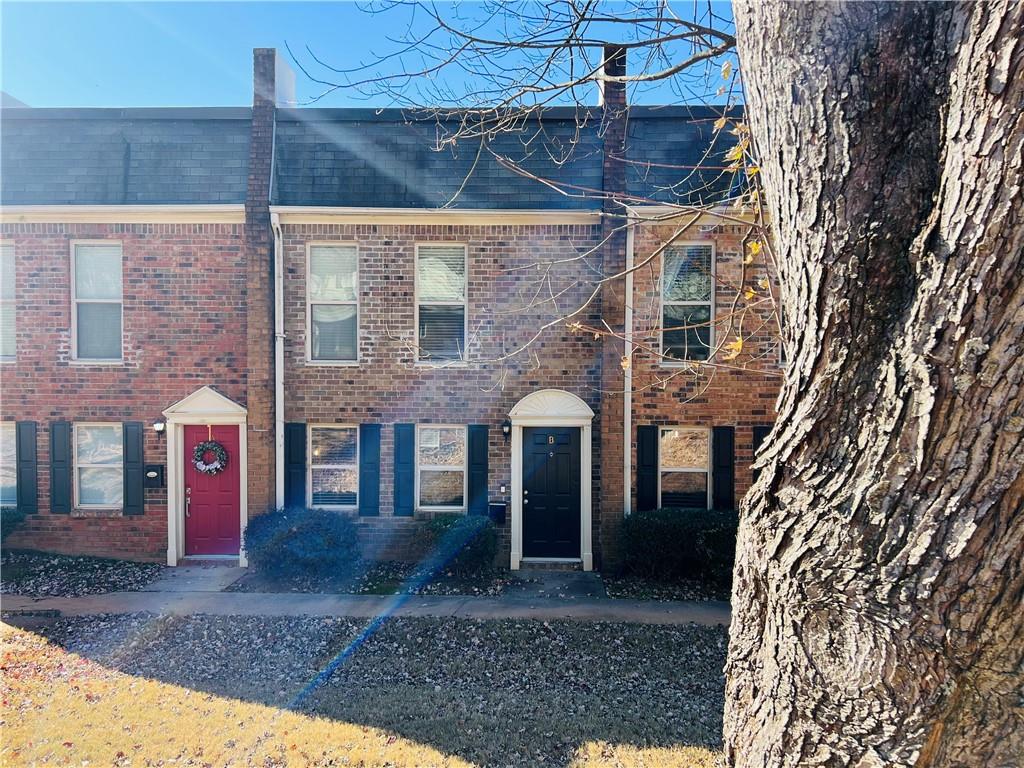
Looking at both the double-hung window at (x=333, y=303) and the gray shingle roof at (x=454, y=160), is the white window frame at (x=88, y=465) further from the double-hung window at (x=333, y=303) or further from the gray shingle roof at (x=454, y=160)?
the gray shingle roof at (x=454, y=160)

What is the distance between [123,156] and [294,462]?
5.77 metres

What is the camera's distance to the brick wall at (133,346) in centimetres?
859

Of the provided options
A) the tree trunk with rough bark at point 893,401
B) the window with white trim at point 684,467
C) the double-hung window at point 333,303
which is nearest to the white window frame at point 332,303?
the double-hung window at point 333,303

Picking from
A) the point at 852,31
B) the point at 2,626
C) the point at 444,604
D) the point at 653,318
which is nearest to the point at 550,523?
the point at 444,604

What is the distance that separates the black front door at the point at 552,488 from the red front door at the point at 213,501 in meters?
4.73

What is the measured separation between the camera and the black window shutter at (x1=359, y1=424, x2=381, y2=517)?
8555mm

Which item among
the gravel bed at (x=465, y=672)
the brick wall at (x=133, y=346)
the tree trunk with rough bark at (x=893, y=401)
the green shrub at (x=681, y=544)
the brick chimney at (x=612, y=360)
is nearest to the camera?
the tree trunk with rough bark at (x=893, y=401)

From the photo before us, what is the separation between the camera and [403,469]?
8.55 meters

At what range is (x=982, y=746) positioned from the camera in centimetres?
154

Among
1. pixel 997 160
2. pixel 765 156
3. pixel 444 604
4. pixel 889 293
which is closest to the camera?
pixel 997 160

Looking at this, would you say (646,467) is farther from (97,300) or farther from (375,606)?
(97,300)

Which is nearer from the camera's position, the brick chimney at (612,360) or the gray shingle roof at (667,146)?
the brick chimney at (612,360)

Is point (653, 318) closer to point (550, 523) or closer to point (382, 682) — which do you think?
point (550, 523)

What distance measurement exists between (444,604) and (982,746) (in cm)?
619
